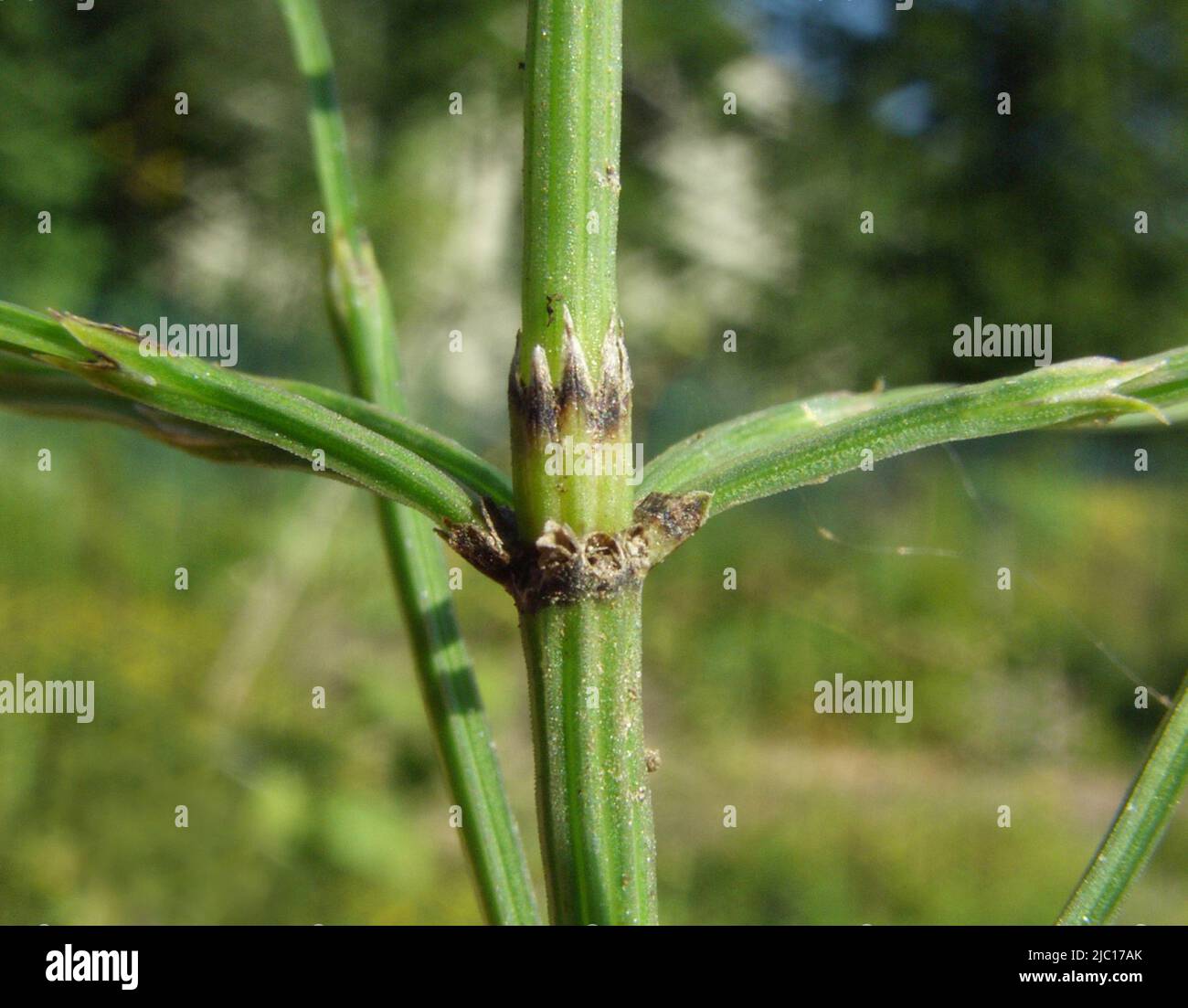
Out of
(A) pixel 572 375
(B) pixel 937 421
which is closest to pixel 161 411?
(A) pixel 572 375

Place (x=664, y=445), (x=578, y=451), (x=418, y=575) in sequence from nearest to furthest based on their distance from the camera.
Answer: (x=578, y=451) < (x=418, y=575) < (x=664, y=445)

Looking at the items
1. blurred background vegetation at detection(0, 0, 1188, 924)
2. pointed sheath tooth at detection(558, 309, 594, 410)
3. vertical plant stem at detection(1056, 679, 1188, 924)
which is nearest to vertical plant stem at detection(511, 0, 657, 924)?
pointed sheath tooth at detection(558, 309, 594, 410)

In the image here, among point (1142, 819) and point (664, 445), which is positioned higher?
point (664, 445)

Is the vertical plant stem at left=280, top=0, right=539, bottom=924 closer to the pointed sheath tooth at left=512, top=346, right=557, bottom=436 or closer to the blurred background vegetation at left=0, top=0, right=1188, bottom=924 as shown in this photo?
the pointed sheath tooth at left=512, top=346, right=557, bottom=436

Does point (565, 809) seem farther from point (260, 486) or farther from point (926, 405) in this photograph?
point (260, 486)

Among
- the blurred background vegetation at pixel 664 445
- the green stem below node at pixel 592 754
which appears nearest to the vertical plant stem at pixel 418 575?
the green stem below node at pixel 592 754

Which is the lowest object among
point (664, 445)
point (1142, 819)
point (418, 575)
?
point (1142, 819)

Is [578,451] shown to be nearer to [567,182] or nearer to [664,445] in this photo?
[567,182]
